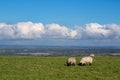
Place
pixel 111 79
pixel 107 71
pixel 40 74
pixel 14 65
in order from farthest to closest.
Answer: pixel 14 65, pixel 107 71, pixel 40 74, pixel 111 79

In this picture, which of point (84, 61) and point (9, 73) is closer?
point (9, 73)

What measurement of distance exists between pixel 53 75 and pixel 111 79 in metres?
6.27

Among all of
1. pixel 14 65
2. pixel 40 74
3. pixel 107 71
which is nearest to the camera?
pixel 40 74

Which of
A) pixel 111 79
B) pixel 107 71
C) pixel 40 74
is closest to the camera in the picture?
pixel 111 79

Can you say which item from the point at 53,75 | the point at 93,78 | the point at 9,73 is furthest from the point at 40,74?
the point at 93,78

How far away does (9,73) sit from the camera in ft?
115

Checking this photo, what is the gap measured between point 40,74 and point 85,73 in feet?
16.5

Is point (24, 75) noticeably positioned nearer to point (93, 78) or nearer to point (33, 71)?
point (33, 71)

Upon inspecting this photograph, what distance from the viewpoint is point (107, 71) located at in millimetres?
36719

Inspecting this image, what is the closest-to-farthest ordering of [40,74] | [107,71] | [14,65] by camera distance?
[40,74], [107,71], [14,65]

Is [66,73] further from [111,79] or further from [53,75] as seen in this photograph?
[111,79]

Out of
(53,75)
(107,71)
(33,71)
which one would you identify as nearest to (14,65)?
(33,71)

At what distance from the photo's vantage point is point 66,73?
113 feet

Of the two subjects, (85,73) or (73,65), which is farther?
(73,65)
